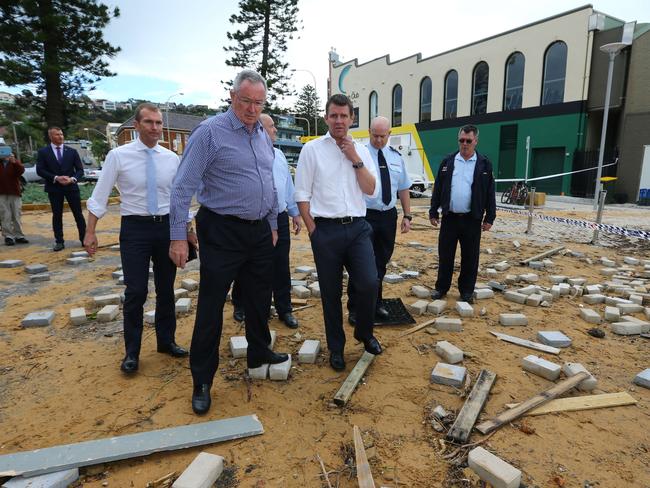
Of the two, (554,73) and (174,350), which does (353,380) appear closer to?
(174,350)

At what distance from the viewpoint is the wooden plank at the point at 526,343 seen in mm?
3719

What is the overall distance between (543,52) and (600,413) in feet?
73.0

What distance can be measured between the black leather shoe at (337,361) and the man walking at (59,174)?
646 centimetres

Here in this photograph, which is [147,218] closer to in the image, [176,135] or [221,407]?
[221,407]

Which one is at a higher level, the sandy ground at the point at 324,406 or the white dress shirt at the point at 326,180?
the white dress shirt at the point at 326,180

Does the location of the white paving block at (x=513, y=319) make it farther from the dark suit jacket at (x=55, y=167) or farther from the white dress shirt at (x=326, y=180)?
the dark suit jacket at (x=55, y=167)

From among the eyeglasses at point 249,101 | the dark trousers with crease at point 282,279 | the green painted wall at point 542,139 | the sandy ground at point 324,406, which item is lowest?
the sandy ground at point 324,406

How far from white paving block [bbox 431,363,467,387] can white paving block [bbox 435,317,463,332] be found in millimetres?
938

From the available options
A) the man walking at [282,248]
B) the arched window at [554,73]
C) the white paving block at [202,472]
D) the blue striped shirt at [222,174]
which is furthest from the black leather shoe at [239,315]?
the arched window at [554,73]

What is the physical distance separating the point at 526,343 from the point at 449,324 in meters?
0.72

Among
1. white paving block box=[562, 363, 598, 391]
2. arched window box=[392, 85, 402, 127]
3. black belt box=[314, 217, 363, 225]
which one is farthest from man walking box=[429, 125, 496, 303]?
arched window box=[392, 85, 402, 127]

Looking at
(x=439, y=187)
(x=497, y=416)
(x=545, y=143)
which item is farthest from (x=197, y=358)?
(x=545, y=143)

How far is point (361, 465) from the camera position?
224 centimetres

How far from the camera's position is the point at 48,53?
16062mm
